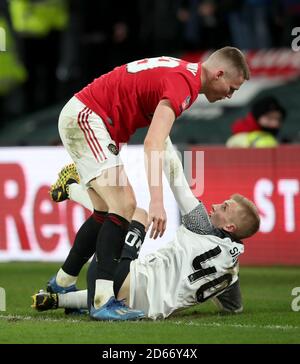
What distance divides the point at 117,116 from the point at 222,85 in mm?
739

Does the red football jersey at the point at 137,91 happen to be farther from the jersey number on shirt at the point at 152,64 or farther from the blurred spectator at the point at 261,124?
the blurred spectator at the point at 261,124

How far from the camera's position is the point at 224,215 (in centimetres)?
857

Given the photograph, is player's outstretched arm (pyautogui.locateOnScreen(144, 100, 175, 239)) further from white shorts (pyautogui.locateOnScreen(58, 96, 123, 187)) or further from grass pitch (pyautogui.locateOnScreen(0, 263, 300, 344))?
grass pitch (pyautogui.locateOnScreen(0, 263, 300, 344))

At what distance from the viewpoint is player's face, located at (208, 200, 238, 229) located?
28.0 ft

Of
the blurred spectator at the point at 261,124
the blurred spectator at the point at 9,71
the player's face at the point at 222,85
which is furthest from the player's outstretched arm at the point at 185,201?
the blurred spectator at the point at 9,71

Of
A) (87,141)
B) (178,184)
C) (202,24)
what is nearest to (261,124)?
(202,24)

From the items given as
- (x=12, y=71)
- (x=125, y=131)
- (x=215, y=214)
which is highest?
(x=12, y=71)

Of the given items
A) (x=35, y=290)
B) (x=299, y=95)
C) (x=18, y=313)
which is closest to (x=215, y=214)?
(x=18, y=313)

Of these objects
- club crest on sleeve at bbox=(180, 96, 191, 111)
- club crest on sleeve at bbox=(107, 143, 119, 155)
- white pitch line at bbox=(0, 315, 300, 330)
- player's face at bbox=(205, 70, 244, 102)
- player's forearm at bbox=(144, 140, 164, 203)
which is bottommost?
white pitch line at bbox=(0, 315, 300, 330)

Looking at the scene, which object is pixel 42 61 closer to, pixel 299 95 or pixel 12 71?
pixel 12 71

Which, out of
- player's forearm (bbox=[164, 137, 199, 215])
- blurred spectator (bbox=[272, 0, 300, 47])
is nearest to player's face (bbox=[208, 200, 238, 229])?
player's forearm (bbox=[164, 137, 199, 215])

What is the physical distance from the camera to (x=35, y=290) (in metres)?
10.4

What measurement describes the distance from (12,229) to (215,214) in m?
5.09
